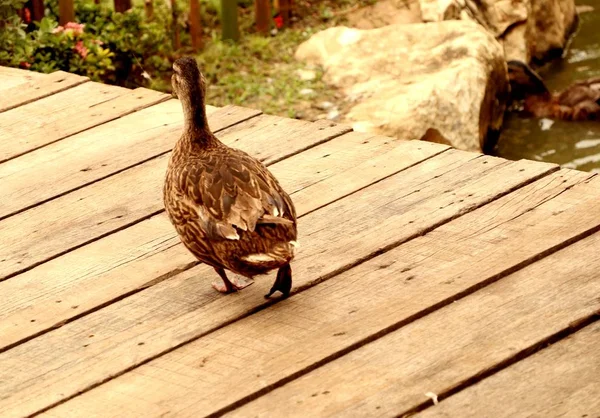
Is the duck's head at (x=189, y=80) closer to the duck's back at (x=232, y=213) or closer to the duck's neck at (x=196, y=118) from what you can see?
the duck's neck at (x=196, y=118)

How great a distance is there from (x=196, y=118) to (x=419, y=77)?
3.86 metres

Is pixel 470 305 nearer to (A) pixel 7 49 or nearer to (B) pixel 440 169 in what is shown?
(B) pixel 440 169

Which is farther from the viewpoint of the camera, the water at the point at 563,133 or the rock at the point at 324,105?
the water at the point at 563,133

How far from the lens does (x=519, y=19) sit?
30.6ft

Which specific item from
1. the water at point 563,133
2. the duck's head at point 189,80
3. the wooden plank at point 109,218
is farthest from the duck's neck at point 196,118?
the water at point 563,133

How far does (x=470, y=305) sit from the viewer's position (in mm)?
3896

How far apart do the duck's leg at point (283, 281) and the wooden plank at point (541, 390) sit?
76 centimetres

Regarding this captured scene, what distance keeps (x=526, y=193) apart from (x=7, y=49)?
389 centimetres

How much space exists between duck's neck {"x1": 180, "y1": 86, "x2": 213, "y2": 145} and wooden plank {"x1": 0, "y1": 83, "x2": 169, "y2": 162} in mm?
1459

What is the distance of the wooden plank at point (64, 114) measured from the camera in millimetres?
5730

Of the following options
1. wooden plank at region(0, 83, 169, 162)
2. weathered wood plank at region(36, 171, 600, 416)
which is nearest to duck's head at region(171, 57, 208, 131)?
weathered wood plank at region(36, 171, 600, 416)

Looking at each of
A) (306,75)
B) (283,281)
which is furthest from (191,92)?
(306,75)

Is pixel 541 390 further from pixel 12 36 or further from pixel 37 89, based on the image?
pixel 12 36

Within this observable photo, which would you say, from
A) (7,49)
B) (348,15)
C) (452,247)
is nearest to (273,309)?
(452,247)
